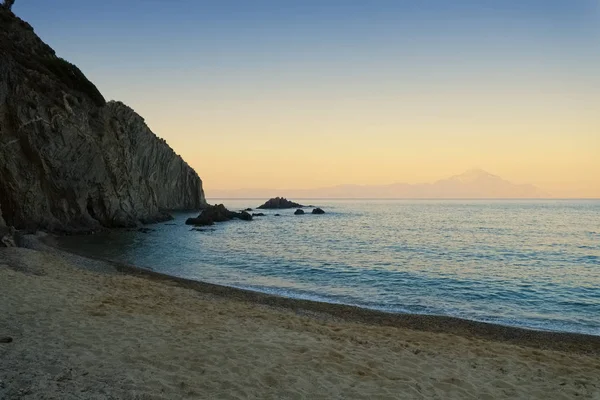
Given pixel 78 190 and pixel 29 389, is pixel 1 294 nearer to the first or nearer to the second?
pixel 29 389

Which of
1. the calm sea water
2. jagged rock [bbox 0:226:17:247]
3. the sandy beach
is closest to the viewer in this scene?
the sandy beach

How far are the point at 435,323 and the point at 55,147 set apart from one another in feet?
129

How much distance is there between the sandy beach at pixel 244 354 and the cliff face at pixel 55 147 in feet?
69.8

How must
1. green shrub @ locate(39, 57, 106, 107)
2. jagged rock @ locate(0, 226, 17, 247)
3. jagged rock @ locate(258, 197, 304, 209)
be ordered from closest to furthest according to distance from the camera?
jagged rock @ locate(0, 226, 17, 247), green shrub @ locate(39, 57, 106, 107), jagged rock @ locate(258, 197, 304, 209)

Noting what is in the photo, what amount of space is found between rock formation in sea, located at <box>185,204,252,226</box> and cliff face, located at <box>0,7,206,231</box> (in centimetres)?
880

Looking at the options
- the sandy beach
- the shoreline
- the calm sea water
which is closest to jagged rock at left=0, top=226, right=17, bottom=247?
the calm sea water

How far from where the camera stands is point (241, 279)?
24.4 meters

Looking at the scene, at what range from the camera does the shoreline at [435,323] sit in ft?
43.2

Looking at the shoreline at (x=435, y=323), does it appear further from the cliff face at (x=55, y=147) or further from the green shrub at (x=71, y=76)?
the green shrub at (x=71, y=76)

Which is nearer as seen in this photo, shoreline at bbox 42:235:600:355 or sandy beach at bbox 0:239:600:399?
sandy beach at bbox 0:239:600:399

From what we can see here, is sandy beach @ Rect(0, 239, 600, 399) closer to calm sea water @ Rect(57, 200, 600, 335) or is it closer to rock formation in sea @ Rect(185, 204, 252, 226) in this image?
calm sea water @ Rect(57, 200, 600, 335)

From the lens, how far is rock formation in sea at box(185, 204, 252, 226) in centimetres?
6533

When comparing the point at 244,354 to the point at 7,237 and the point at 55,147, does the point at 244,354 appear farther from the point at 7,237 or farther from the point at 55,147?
the point at 55,147

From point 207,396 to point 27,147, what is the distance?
1528 inches
